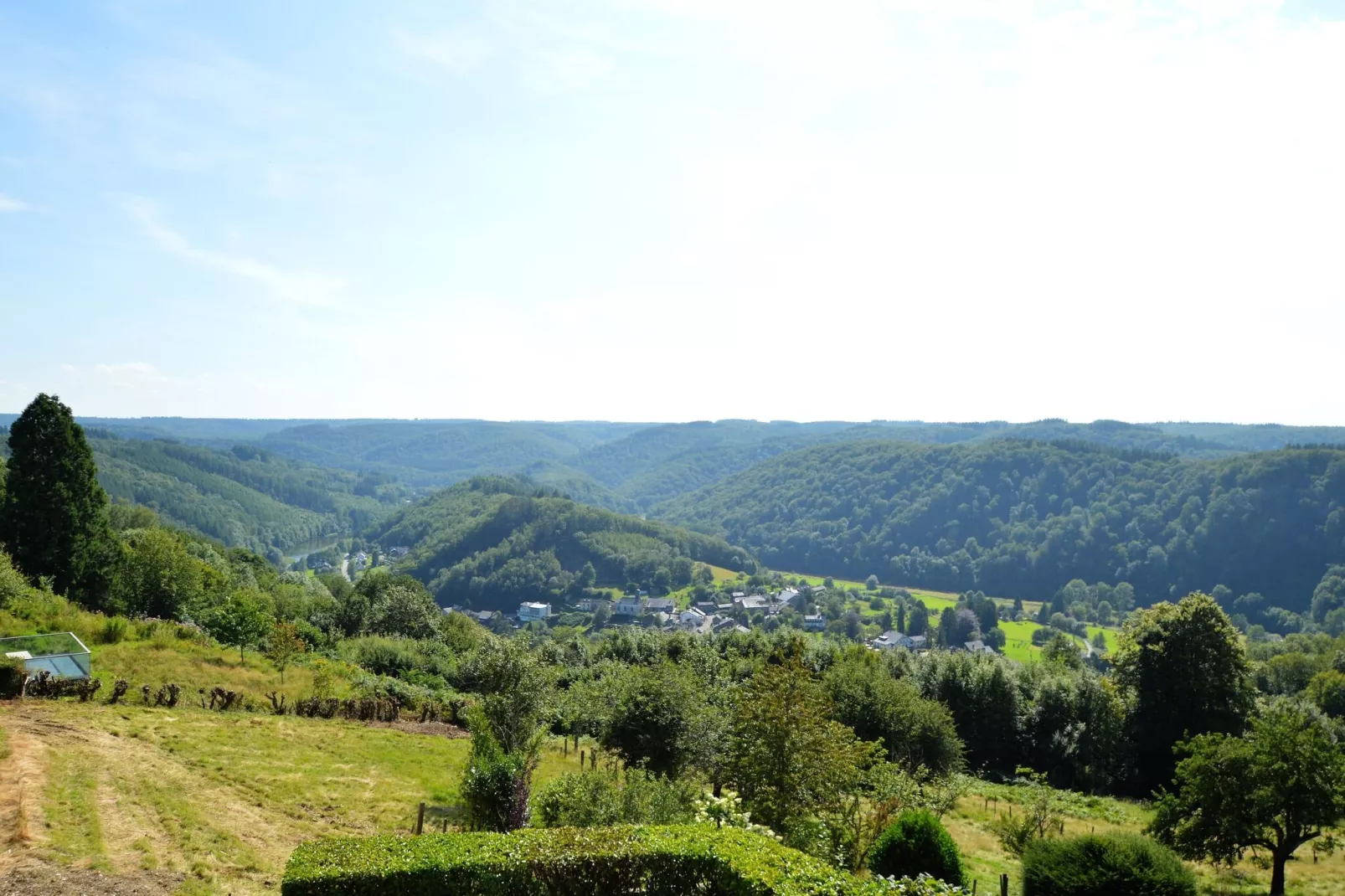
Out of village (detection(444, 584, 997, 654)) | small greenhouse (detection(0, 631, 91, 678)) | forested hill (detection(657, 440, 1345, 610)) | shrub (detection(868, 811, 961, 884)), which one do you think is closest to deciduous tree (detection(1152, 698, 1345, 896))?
shrub (detection(868, 811, 961, 884))

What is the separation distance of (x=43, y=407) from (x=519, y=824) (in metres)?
36.0

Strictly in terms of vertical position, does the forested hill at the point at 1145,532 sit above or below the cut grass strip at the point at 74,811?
below

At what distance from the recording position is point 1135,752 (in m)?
37.4

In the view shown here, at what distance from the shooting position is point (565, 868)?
35.4 feet

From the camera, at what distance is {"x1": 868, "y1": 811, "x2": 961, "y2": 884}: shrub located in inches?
587

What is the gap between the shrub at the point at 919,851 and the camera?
49.0 feet

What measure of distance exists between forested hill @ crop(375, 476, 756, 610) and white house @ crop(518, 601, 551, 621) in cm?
954

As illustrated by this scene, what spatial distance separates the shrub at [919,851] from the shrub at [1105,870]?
1.63 metres

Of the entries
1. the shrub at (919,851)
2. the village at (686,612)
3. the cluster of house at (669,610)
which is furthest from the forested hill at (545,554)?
the shrub at (919,851)

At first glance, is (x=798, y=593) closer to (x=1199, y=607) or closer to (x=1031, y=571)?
(x=1031, y=571)

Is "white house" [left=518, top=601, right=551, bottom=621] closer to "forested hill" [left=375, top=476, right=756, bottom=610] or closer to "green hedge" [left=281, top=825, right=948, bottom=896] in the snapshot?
"forested hill" [left=375, top=476, right=756, bottom=610]

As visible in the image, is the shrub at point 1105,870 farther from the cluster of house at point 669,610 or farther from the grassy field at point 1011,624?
the cluster of house at point 669,610

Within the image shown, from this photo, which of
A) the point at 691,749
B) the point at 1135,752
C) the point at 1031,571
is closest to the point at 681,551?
the point at 1031,571

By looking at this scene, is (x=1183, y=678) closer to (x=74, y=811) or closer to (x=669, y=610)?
(x=74, y=811)
